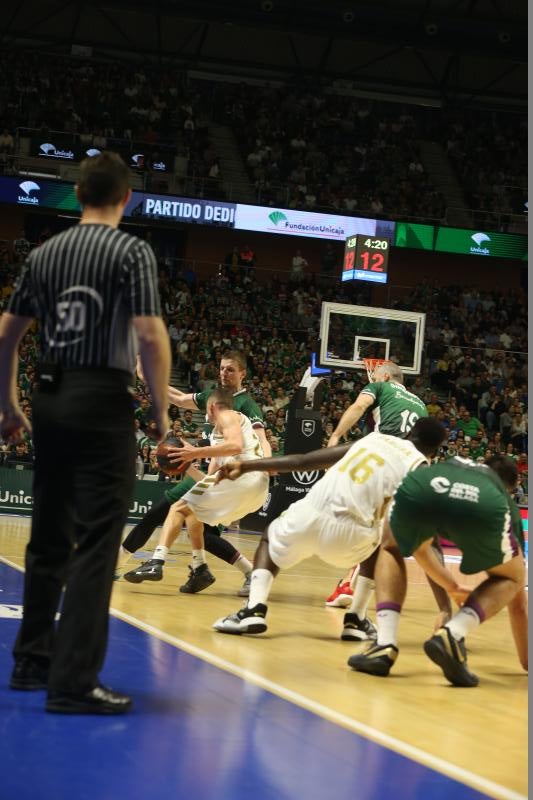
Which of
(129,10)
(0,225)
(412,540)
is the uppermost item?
(129,10)

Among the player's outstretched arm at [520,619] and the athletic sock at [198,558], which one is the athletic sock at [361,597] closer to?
the player's outstretched arm at [520,619]

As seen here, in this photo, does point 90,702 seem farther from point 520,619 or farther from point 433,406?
point 433,406

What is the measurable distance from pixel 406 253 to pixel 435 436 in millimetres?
25635

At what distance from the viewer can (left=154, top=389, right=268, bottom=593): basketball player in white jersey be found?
7.29 m

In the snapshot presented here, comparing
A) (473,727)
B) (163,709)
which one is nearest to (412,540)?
(473,727)

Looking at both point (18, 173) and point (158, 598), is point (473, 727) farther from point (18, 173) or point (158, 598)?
point (18, 173)

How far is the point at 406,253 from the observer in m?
30.8

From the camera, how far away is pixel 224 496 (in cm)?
768

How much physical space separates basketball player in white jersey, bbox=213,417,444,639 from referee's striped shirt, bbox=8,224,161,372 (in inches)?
84.7

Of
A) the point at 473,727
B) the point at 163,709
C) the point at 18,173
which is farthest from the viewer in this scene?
the point at 18,173

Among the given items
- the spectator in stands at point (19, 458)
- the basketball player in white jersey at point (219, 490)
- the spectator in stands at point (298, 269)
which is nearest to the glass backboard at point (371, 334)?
the spectator in stands at point (19, 458)

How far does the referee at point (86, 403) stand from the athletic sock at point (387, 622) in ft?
6.13

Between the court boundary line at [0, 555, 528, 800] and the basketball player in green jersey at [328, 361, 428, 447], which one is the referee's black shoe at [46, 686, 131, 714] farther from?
the basketball player in green jersey at [328, 361, 428, 447]

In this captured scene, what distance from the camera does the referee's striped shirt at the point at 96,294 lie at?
151 inches
